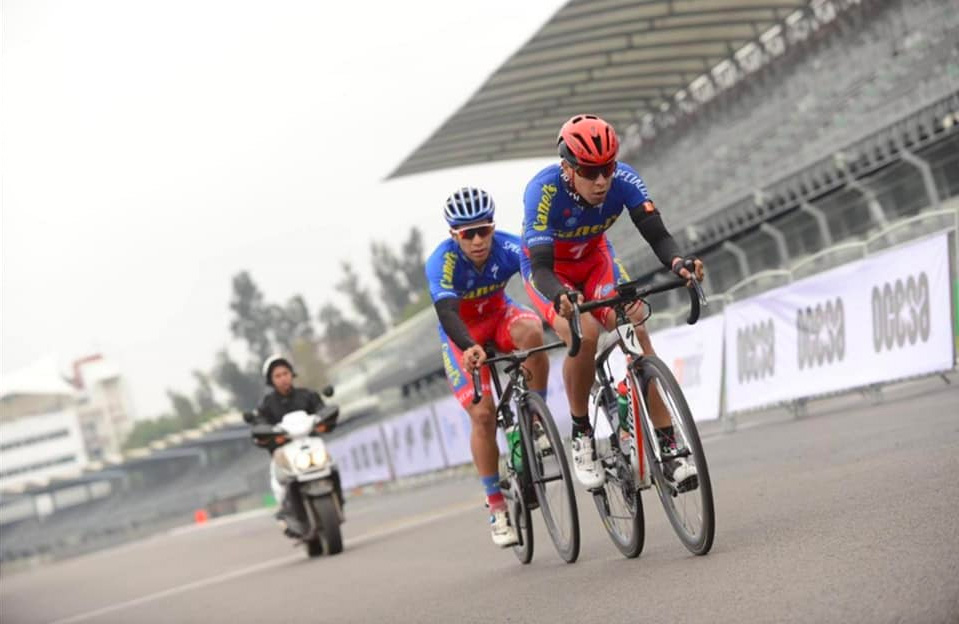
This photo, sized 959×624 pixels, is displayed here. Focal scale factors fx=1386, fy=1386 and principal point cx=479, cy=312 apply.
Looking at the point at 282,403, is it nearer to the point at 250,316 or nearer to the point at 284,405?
the point at 284,405

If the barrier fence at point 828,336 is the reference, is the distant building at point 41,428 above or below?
above

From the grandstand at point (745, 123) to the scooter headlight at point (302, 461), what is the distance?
5.86 meters

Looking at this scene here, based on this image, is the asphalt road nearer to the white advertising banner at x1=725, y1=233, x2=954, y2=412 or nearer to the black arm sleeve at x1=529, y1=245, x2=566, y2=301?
the white advertising banner at x1=725, y1=233, x2=954, y2=412

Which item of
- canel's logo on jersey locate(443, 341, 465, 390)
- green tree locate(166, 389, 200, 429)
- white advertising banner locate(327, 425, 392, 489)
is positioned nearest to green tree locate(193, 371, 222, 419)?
green tree locate(166, 389, 200, 429)

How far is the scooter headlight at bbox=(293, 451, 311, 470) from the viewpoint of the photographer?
12.8m

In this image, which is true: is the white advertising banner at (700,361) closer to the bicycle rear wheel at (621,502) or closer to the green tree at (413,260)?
the bicycle rear wheel at (621,502)

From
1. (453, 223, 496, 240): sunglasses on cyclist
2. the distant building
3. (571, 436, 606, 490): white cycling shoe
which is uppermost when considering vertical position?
the distant building

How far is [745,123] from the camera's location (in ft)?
147

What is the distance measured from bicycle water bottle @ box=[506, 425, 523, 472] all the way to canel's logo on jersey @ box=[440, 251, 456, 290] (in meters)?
0.89

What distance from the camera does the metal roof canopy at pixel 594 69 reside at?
41469 millimetres

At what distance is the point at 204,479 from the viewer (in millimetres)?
97938

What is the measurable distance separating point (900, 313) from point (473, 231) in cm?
584

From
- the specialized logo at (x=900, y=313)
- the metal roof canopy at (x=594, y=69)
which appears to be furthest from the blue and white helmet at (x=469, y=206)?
the metal roof canopy at (x=594, y=69)

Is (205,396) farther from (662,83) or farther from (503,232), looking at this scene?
(503,232)
